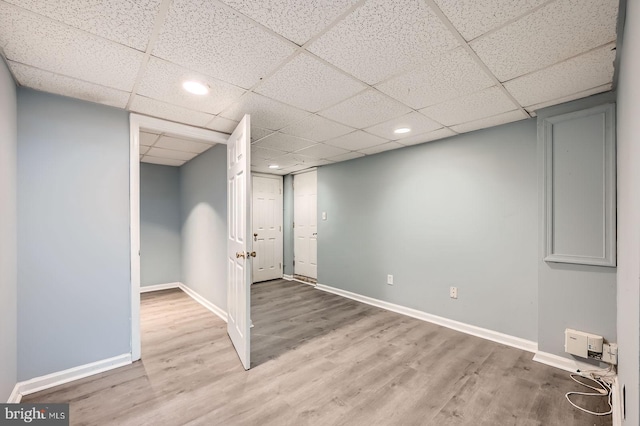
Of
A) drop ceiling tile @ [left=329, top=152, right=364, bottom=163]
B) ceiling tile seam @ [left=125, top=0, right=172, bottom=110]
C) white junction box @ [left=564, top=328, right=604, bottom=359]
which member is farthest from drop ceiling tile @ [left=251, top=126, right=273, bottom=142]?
white junction box @ [left=564, top=328, right=604, bottom=359]

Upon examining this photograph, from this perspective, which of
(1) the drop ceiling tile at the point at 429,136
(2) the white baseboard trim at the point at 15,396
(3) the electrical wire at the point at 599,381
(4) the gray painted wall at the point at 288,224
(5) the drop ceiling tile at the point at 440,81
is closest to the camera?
(5) the drop ceiling tile at the point at 440,81

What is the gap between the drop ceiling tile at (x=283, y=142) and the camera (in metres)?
3.24

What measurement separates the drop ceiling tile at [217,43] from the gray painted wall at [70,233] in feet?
4.00

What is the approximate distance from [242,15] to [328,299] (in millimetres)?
3913

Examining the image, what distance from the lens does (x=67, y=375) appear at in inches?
84.7

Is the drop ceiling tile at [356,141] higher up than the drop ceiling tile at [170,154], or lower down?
lower down

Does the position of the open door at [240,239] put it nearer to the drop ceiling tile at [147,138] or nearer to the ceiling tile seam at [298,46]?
the ceiling tile seam at [298,46]

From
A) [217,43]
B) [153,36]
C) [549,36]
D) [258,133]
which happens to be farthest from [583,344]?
[153,36]

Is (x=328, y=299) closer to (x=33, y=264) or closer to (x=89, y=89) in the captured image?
(x=33, y=264)

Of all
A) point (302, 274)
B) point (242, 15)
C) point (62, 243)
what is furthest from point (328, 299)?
point (242, 15)

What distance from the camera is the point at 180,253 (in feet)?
16.9

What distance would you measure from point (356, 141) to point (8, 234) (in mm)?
3175

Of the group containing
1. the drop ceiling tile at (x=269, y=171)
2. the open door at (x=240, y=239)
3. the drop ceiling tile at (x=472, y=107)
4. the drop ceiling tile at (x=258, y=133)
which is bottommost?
the open door at (x=240, y=239)

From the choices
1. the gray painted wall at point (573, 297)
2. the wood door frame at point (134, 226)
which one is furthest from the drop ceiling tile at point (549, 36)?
the wood door frame at point (134, 226)
